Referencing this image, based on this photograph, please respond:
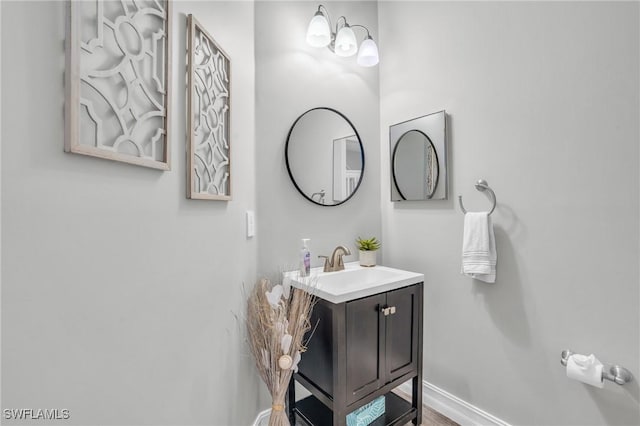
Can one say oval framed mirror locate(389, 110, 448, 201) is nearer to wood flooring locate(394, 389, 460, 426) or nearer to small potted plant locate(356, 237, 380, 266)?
small potted plant locate(356, 237, 380, 266)

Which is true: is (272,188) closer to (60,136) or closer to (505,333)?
(60,136)

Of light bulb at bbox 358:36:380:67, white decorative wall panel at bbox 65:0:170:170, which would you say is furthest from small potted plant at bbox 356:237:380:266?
white decorative wall panel at bbox 65:0:170:170

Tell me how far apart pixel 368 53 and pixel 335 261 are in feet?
4.38

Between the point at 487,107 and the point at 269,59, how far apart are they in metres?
1.23

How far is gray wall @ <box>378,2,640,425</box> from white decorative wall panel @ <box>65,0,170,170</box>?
1.55 m

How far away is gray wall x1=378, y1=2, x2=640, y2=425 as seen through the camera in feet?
4.16

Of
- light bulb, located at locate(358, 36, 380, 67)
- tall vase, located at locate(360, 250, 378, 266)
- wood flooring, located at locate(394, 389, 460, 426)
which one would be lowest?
wood flooring, located at locate(394, 389, 460, 426)

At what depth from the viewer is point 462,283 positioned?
1.80m

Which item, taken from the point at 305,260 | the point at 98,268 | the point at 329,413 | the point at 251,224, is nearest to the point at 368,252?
the point at 305,260

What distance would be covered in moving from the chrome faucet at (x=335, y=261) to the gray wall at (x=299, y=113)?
0.27 ft

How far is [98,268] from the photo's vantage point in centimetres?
73

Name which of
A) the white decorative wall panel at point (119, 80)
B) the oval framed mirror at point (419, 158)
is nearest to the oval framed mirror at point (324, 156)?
the oval framed mirror at point (419, 158)

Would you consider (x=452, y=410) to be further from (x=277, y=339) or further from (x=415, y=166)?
(x=415, y=166)

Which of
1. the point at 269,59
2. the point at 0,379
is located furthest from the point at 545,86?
the point at 0,379
